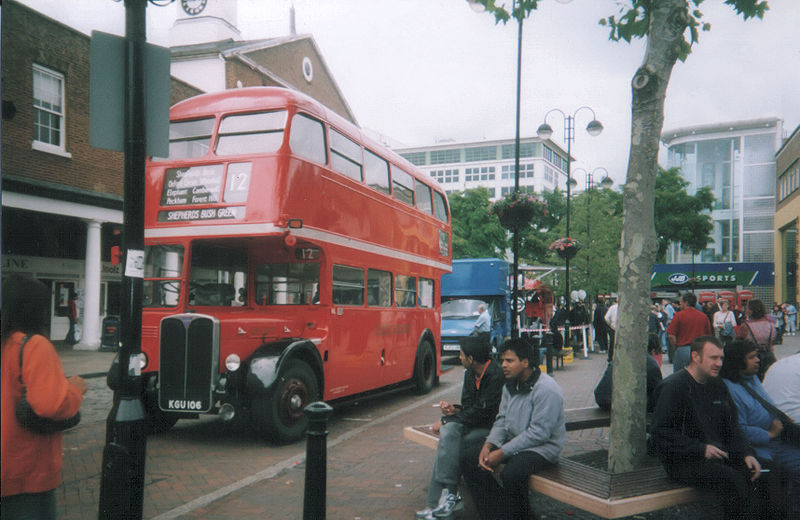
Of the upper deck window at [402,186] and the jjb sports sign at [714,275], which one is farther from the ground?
the upper deck window at [402,186]

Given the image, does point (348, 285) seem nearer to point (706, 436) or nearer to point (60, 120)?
point (706, 436)

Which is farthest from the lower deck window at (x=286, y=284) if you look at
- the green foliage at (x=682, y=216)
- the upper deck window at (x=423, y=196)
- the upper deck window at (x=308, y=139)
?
the green foliage at (x=682, y=216)

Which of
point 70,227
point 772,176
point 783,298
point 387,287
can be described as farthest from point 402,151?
point 387,287

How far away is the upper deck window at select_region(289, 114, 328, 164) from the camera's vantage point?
313 inches

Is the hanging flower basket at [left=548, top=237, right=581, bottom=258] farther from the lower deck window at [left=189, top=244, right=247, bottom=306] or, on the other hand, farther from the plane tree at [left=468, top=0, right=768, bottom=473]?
the plane tree at [left=468, top=0, right=768, bottom=473]

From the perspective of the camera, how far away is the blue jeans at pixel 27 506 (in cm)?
272

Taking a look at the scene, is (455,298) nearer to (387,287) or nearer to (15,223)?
(387,287)

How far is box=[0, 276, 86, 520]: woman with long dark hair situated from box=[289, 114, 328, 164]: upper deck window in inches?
207

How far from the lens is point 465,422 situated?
5.14 m

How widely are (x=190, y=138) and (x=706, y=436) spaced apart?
6696 millimetres

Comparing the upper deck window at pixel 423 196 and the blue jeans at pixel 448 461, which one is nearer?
the blue jeans at pixel 448 461

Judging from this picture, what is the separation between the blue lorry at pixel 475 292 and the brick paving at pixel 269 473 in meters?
8.88

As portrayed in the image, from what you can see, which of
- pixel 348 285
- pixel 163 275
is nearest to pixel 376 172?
pixel 348 285

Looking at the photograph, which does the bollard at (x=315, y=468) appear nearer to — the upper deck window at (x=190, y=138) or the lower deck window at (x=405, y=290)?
the upper deck window at (x=190, y=138)
